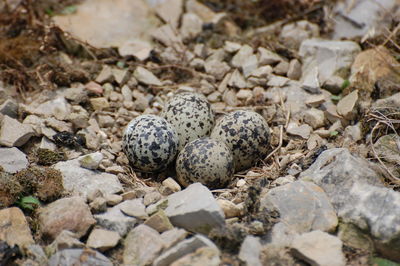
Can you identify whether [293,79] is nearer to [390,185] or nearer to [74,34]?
[390,185]

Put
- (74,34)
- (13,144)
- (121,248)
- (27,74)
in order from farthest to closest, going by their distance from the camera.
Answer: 1. (74,34)
2. (27,74)
3. (13,144)
4. (121,248)

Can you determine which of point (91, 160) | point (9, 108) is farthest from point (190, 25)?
point (91, 160)

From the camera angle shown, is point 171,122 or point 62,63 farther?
point 62,63

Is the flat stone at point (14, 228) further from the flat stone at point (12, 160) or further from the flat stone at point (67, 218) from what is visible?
the flat stone at point (12, 160)

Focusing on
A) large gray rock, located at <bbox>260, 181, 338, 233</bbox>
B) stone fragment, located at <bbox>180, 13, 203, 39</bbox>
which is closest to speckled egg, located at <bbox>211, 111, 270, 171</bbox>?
large gray rock, located at <bbox>260, 181, 338, 233</bbox>

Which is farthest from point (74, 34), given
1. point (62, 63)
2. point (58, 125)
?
point (58, 125)
